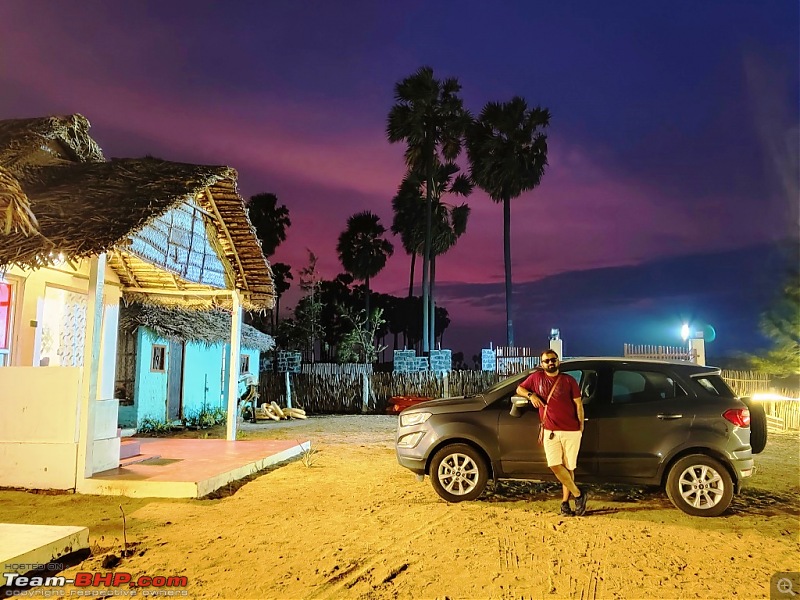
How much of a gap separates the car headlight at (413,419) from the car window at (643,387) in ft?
7.15

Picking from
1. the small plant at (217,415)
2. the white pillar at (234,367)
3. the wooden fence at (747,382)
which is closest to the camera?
the white pillar at (234,367)

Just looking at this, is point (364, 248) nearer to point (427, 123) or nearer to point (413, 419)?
point (427, 123)

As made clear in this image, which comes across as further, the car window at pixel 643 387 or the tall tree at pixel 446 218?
the tall tree at pixel 446 218

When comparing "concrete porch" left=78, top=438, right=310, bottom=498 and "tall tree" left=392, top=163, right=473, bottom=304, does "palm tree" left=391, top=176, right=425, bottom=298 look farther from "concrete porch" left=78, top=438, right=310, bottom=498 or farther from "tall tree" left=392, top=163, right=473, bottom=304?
"concrete porch" left=78, top=438, right=310, bottom=498

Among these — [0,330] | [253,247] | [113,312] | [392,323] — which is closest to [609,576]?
[253,247]

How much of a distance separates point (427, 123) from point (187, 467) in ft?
84.2

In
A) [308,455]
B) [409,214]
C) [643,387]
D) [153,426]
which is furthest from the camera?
[409,214]

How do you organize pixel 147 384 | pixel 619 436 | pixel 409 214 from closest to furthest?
1. pixel 619 436
2. pixel 147 384
3. pixel 409 214

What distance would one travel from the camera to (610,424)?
21.2ft

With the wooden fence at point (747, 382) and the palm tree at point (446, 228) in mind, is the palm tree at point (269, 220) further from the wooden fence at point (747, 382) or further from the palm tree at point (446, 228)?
the wooden fence at point (747, 382)

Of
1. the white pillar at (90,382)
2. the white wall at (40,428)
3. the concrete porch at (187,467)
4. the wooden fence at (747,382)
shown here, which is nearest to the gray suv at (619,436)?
the concrete porch at (187,467)

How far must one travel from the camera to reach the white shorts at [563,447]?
239 inches

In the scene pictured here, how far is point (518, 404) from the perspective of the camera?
21.3 feet

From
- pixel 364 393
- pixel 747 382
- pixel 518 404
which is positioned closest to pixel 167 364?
pixel 364 393
